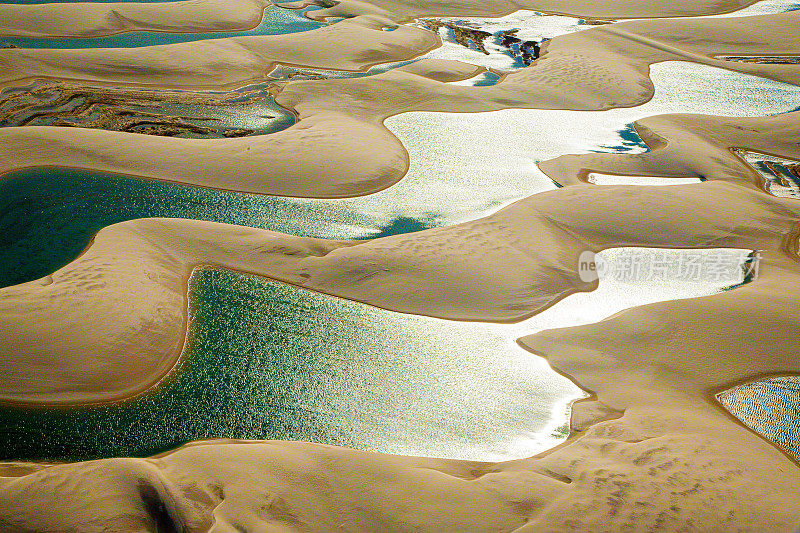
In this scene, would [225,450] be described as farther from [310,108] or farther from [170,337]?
[310,108]

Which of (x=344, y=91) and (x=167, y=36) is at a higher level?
(x=167, y=36)

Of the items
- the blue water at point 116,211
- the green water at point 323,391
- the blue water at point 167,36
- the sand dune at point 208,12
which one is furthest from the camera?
the sand dune at point 208,12

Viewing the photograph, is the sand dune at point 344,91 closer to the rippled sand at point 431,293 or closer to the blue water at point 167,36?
the rippled sand at point 431,293

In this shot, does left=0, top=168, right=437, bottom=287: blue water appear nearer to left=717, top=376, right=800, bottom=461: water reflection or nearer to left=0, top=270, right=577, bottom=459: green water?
left=0, top=270, right=577, bottom=459: green water

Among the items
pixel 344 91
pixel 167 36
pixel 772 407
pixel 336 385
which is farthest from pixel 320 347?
pixel 167 36

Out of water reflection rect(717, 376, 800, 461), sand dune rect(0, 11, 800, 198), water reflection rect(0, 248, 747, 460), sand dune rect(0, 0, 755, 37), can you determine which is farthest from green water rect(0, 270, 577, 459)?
sand dune rect(0, 0, 755, 37)

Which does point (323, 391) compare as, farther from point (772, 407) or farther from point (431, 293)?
point (772, 407)

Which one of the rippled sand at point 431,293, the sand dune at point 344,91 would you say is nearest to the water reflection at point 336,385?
the rippled sand at point 431,293
